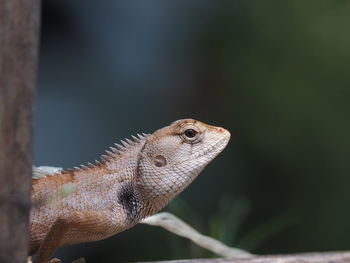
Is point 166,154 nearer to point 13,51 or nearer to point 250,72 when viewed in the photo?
point 13,51

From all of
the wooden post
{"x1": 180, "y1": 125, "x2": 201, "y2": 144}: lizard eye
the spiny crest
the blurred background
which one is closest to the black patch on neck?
the spiny crest

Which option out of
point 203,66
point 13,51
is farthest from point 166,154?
point 203,66

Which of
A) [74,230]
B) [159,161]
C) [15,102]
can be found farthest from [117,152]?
[15,102]

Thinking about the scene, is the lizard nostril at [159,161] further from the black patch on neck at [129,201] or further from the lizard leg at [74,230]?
the lizard leg at [74,230]

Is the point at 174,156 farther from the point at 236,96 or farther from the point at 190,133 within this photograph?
the point at 236,96

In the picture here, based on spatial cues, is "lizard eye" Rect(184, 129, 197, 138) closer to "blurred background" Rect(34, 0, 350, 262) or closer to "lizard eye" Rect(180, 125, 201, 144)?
"lizard eye" Rect(180, 125, 201, 144)

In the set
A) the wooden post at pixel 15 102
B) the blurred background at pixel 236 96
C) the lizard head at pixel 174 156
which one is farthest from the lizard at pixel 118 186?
the blurred background at pixel 236 96
